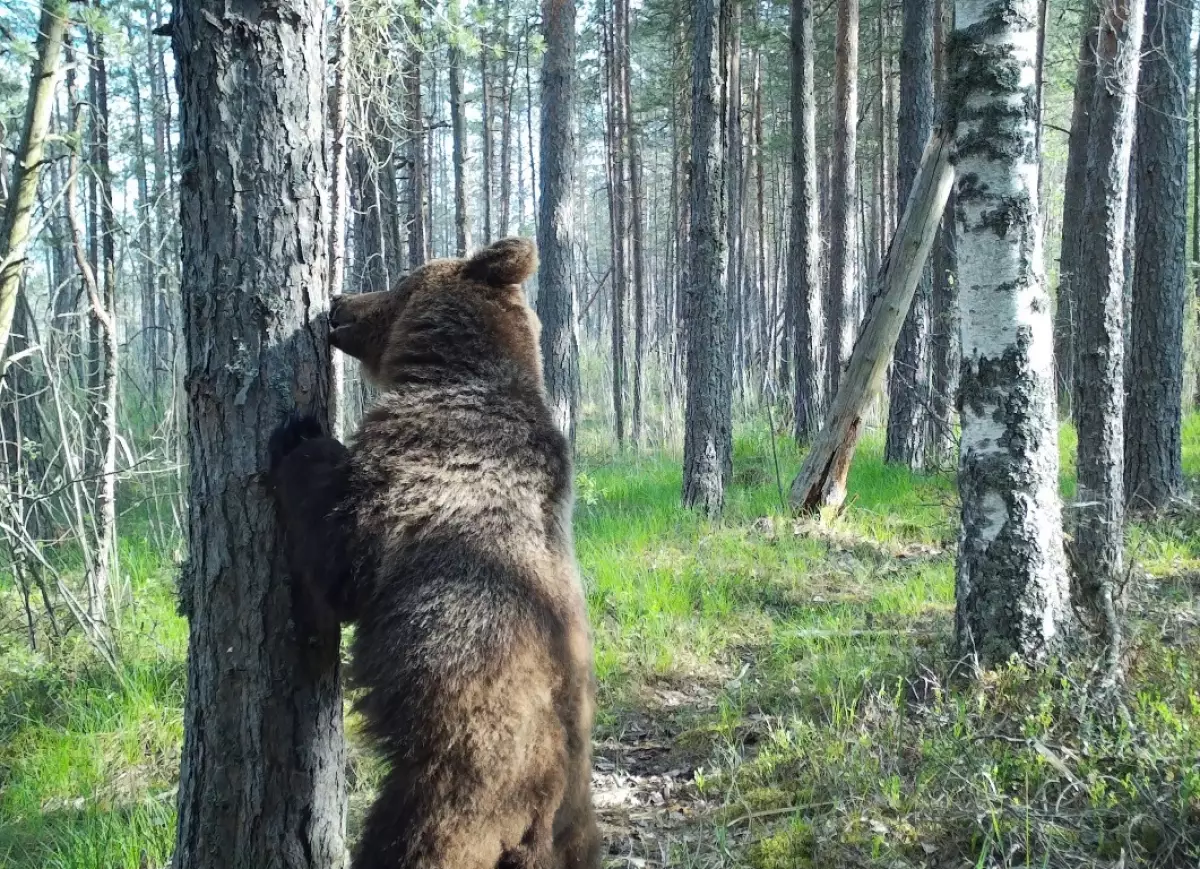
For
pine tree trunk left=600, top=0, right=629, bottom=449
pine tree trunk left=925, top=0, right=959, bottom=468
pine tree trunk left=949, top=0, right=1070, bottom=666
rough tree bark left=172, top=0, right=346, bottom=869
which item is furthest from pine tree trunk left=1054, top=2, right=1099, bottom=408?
pine tree trunk left=600, top=0, right=629, bottom=449

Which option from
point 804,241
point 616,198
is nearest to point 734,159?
point 616,198

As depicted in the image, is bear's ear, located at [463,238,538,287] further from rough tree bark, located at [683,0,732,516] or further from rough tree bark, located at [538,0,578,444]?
rough tree bark, located at [538,0,578,444]

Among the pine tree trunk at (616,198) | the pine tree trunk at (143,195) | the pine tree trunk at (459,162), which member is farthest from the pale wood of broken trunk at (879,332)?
the pine tree trunk at (616,198)

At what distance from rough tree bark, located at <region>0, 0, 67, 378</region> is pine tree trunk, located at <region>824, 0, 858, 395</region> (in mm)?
11145

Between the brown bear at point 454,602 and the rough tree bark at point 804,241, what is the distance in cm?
1166

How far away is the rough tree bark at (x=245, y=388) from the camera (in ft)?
8.98

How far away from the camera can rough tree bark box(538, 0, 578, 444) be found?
1166 cm

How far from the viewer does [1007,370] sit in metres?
4.74

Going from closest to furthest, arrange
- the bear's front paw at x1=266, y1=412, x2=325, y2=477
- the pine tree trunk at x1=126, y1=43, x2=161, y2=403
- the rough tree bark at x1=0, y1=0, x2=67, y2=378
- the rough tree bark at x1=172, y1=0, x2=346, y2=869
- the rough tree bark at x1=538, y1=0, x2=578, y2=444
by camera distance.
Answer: the rough tree bark at x1=172, y1=0, x2=346, y2=869 → the bear's front paw at x1=266, y1=412, x2=325, y2=477 → the rough tree bark at x1=0, y1=0, x2=67, y2=378 → the rough tree bark at x1=538, y1=0, x2=578, y2=444 → the pine tree trunk at x1=126, y1=43, x2=161, y2=403

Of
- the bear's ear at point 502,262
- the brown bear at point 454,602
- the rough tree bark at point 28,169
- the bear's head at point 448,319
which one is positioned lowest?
the brown bear at point 454,602

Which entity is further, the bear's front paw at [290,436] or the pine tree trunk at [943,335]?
the pine tree trunk at [943,335]

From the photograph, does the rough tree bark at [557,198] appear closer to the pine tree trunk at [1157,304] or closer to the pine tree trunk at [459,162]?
the pine tree trunk at [459,162]

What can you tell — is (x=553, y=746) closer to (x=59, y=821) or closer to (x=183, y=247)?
(x=183, y=247)

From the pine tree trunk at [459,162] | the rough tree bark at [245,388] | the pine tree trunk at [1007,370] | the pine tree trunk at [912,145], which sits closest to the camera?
the rough tree bark at [245,388]
